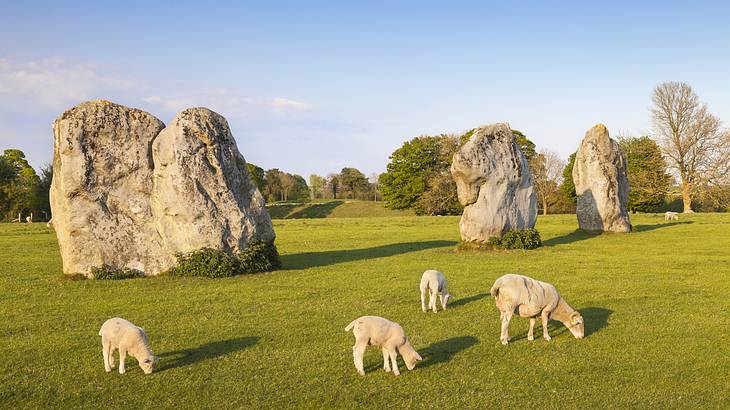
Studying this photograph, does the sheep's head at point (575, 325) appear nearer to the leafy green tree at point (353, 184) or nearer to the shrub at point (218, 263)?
the shrub at point (218, 263)

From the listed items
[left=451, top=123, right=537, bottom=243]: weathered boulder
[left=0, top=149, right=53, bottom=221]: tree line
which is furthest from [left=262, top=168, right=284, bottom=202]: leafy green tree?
[left=451, top=123, right=537, bottom=243]: weathered boulder

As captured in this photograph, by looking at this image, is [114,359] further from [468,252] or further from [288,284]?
[468,252]

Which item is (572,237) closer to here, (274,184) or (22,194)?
(22,194)

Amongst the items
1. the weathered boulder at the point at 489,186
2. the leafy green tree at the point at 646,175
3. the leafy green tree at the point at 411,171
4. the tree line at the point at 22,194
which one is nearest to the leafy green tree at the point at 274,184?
the leafy green tree at the point at 411,171

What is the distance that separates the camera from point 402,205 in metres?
84.8

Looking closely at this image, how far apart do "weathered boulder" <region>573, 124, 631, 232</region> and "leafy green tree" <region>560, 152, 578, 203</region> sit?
42.7 m

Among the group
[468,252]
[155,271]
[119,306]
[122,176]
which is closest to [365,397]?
[119,306]

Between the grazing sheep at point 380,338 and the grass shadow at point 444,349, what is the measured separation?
896 mm

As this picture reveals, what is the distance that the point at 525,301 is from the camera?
1145cm

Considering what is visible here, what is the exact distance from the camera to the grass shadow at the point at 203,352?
11016 mm

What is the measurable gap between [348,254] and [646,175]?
49.0m

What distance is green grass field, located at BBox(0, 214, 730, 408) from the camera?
9.30 metres

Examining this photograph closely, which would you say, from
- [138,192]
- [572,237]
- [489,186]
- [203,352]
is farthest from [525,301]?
[572,237]

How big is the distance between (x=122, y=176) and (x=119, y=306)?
749cm
